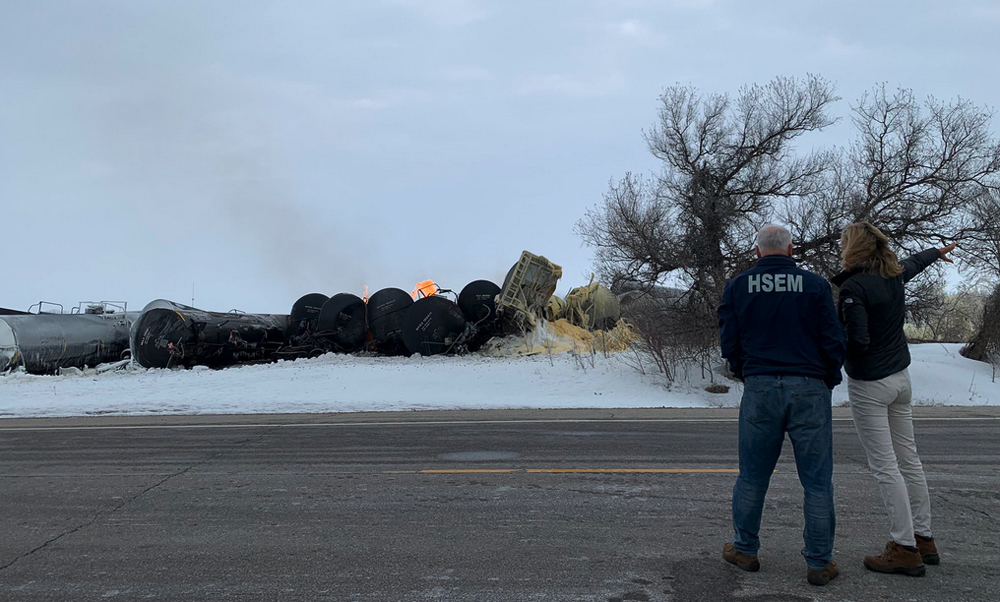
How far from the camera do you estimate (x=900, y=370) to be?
13.7ft

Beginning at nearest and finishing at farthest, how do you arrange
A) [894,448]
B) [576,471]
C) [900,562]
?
[900,562] → [894,448] → [576,471]

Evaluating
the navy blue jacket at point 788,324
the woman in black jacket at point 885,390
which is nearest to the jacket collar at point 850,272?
the woman in black jacket at point 885,390

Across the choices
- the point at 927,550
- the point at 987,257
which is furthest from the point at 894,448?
the point at 987,257

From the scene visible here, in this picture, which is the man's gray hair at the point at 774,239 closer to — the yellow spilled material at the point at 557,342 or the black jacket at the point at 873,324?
the black jacket at the point at 873,324

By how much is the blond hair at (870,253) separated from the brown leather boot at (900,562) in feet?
5.22

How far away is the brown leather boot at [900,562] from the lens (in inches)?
160

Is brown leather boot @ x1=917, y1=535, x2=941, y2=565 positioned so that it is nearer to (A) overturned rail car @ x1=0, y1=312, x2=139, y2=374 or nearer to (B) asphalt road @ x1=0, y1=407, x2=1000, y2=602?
(B) asphalt road @ x1=0, y1=407, x2=1000, y2=602

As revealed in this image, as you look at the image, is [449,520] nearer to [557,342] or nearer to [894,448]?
[894,448]

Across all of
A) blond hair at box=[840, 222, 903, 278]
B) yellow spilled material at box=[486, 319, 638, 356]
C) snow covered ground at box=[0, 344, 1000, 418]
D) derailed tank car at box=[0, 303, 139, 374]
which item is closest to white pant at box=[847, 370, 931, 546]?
blond hair at box=[840, 222, 903, 278]

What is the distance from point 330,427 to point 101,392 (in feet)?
30.5

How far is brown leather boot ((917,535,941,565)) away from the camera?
4.25 meters

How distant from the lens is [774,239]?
413cm

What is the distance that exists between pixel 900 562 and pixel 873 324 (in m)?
1.36

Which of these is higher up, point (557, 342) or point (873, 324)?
point (873, 324)
